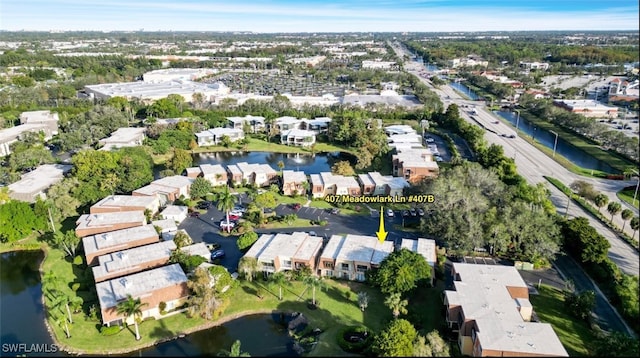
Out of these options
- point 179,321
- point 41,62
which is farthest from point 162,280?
point 41,62

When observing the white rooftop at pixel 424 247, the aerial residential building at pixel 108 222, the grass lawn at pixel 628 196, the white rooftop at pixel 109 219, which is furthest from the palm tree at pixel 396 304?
the grass lawn at pixel 628 196

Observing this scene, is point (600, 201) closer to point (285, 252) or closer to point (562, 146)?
point (285, 252)

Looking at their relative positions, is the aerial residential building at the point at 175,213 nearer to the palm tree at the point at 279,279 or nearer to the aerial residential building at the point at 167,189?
the aerial residential building at the point at 167,189

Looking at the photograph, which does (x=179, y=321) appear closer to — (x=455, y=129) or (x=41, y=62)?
(x=455, y=129)

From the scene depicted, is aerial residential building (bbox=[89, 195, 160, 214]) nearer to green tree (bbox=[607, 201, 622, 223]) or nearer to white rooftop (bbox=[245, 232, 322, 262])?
white rooftop (bbox=[245, 232, 322, 262])

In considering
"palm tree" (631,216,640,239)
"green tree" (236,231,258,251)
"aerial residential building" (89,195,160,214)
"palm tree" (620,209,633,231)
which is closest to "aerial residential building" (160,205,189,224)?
"aerial residential building" (89,195,160,214)

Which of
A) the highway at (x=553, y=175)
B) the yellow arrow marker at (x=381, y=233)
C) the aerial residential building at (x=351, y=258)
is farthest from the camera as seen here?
the yellow arrow marker at (x=381, y=233)

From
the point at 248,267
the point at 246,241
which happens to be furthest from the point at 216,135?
the point at 248,267
